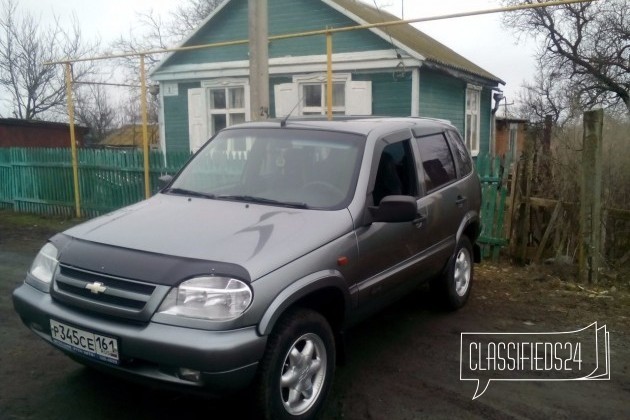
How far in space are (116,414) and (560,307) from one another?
4347mm

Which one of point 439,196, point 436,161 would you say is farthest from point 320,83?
point 439,196

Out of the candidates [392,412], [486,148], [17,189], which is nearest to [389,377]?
[392,412]

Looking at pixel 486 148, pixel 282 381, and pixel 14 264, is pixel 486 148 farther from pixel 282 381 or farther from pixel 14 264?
pixel 282 381

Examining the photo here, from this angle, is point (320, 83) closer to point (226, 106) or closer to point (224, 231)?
point (226, 106)

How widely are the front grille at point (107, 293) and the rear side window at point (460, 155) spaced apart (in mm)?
3488

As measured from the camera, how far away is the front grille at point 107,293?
2.89 meters

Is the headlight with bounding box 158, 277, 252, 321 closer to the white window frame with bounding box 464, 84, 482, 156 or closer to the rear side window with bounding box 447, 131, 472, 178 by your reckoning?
the rear side window with bounding box 447, 131, 472, 178

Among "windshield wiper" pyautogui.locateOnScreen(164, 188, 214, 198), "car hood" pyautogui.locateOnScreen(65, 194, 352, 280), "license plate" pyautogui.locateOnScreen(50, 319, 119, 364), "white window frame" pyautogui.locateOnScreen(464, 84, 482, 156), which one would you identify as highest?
"white window frame" pyautogui.locateOnScreen(464, 84, 482, 156)

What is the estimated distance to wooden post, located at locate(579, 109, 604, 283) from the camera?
605 cm

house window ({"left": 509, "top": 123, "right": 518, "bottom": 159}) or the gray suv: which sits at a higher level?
house window ({"left": 509, "top": 123, "right": 518, "bottom": 159})

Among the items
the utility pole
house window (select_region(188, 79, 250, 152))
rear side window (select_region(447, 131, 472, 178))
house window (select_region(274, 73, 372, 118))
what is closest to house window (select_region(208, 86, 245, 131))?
house window (select_region(188, 79, 250, 152))

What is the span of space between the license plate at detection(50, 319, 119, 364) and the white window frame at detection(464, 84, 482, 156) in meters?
13.0

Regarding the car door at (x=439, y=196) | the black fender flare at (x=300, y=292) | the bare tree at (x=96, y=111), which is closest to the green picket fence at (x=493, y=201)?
the car door at (x=439, y=196)

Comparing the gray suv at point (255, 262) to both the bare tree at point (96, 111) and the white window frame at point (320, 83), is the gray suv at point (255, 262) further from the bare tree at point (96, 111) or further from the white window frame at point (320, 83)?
the bare tree at point (96, 111)
